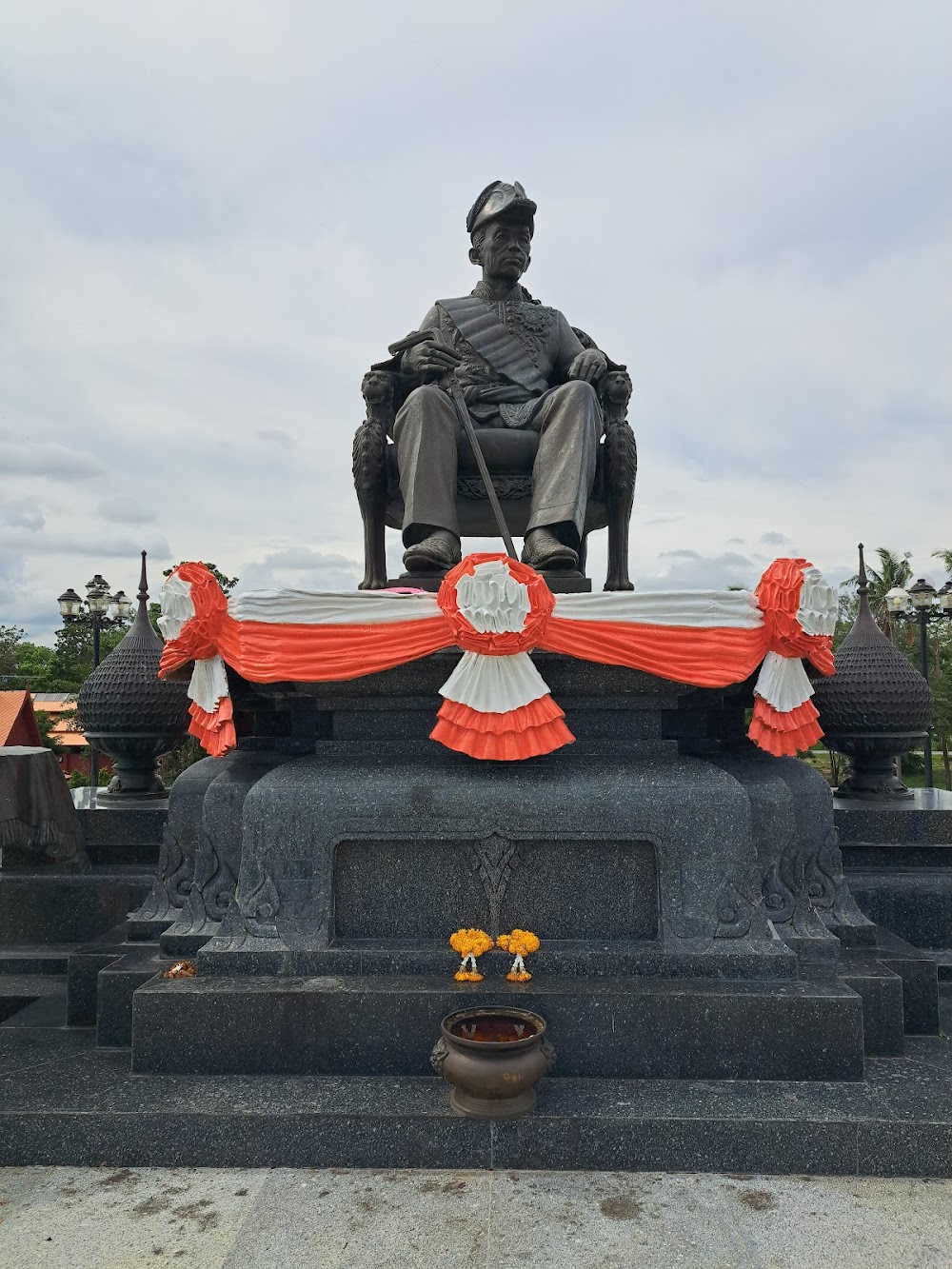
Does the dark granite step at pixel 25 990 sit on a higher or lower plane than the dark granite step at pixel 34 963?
lower

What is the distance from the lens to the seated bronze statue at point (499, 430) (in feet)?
15.6

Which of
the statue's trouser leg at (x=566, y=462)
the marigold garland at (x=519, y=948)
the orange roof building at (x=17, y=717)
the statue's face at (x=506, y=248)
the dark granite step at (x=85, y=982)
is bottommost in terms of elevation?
the dark granite step at (x=85, y=982)

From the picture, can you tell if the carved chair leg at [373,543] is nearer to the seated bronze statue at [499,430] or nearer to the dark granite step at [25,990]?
the seated bronze statue at [499,430]

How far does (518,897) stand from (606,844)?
424mm

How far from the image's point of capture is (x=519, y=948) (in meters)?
3.50

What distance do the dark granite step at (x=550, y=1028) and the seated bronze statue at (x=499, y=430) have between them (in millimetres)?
2061

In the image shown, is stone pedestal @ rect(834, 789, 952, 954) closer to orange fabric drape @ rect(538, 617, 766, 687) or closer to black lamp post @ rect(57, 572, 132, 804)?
orange fabric drape @ rect(538, 617, 766, 687)

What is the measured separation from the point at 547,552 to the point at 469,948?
1.96 metres

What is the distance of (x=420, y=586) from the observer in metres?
4.68

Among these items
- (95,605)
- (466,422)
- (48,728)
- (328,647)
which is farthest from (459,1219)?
(48,728)

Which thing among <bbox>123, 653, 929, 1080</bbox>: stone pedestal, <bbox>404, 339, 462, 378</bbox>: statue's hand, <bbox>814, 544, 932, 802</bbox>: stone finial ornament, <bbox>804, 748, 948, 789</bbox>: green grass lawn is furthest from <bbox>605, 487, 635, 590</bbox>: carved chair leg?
<bbox>804, 748, 948, 789</bbox>: green grass lawn

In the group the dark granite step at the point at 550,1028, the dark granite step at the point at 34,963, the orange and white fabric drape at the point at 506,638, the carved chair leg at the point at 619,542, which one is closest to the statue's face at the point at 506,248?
the carved chair leg at the point at 619,542

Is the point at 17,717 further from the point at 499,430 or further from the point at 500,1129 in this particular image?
the point at 500,1129

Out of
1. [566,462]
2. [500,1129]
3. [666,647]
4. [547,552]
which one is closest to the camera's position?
[500,1129]
